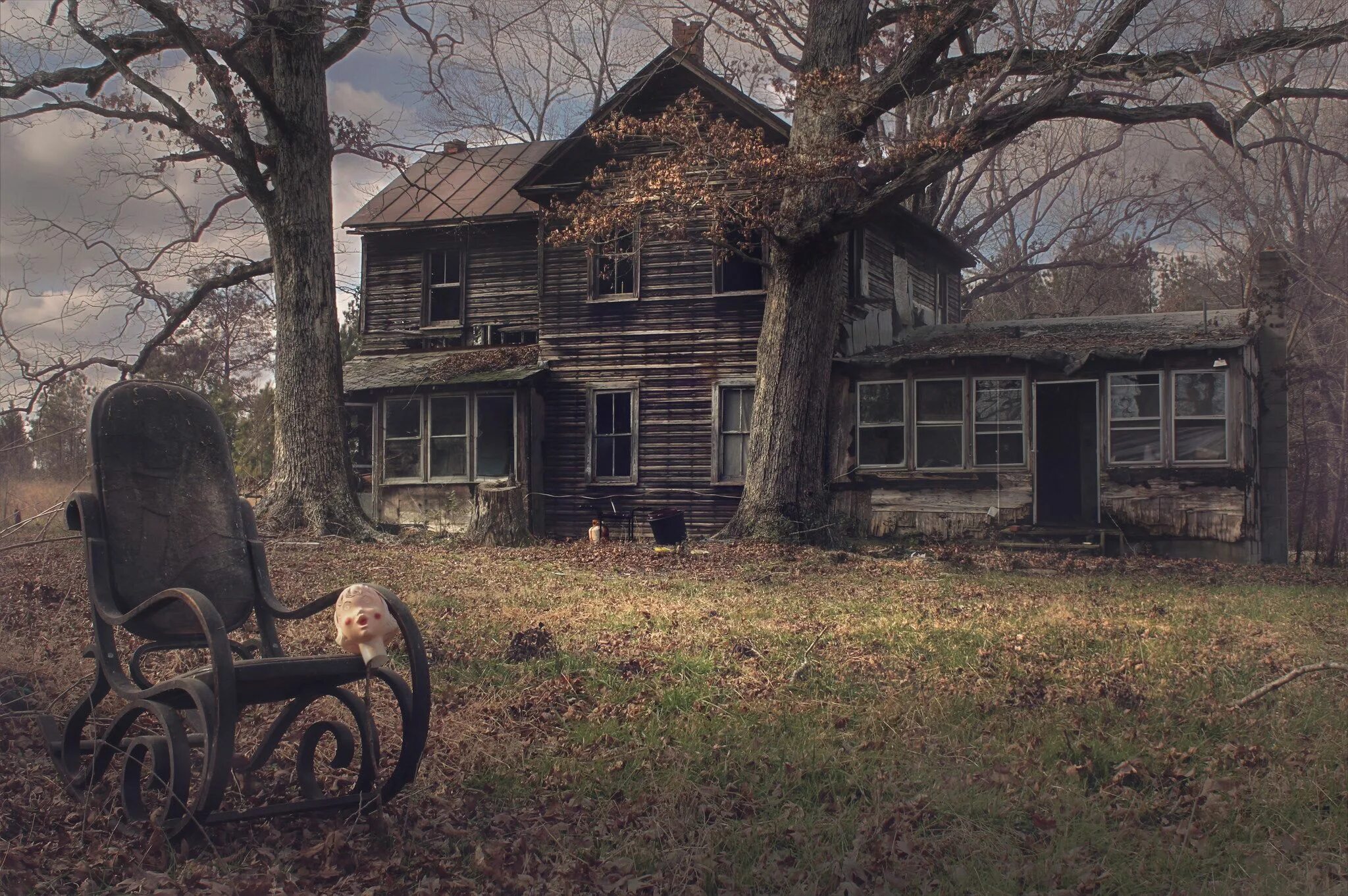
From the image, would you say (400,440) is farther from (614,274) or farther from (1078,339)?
(1078,339)

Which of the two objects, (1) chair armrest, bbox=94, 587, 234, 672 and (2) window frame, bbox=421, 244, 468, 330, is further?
(2) window frame, bbox=421, 244, 468, 330

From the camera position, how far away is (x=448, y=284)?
2394 cm

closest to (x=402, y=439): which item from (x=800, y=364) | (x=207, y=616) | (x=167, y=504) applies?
(x=800, y=364)

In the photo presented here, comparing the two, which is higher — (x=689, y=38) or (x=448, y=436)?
(x=689, y=38)

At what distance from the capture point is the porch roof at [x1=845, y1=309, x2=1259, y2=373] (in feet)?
60.0

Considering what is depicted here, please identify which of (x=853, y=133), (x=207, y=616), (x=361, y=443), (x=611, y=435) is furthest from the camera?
(x=361, y=443)

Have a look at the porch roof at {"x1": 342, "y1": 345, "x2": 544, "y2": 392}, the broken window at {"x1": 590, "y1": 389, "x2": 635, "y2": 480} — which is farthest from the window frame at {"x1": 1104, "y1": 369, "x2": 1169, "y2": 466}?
the porch roof at {"x1": 342, "y1": 345, "x2": 544, "y2": 392}

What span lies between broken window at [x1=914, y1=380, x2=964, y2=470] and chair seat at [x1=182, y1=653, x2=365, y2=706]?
54.6 feet

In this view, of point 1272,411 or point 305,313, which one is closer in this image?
point 305,313

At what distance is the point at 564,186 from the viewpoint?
21.4 metres

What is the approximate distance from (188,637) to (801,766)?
2760mm

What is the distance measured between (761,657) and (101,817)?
3.95 metres

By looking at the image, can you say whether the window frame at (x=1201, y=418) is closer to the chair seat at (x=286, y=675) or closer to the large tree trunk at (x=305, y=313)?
the large tree trunk at (x=305, y=313)

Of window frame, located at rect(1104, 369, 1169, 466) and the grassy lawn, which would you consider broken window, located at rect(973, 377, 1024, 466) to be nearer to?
window frame, located at rect(1104, 369, 1169, 466)
